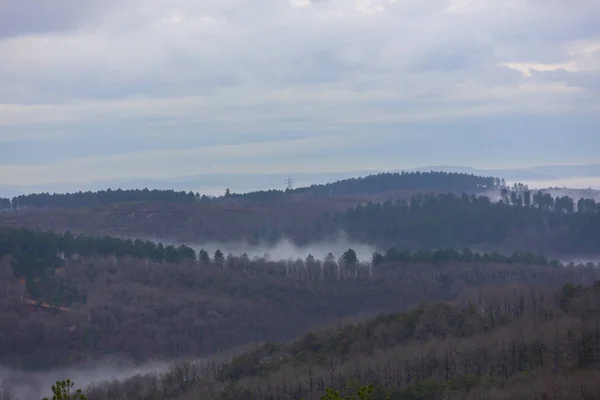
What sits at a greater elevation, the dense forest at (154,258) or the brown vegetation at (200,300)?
the dense forest at (154,258)

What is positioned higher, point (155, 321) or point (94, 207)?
point (94, 207)

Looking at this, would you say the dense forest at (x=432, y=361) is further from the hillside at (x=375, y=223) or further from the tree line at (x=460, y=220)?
the tree line at (x=460, y=220)

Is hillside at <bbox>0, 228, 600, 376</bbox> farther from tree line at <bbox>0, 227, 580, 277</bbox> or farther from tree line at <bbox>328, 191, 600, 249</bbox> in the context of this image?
tree line at <bbox>328, 191, 600, 249</bbox>

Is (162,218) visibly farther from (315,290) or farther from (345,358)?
(345,358)

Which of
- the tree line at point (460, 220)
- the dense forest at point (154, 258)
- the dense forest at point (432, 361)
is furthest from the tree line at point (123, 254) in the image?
the dense forest at point (432, 361)

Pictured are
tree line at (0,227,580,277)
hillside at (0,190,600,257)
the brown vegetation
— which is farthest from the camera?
hillside at (0,190,600,257)

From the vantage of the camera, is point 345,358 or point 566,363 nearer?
point 566,363

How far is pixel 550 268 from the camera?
112875 mm

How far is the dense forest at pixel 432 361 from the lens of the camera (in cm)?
4825

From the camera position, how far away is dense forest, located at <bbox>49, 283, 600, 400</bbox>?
1900 inches

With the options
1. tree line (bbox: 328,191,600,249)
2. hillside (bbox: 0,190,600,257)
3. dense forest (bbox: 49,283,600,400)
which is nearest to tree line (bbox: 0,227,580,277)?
hillside (bbox: 0,190,600,257)

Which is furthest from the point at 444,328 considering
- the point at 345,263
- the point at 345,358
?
the point at 345,263

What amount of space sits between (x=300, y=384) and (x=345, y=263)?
54.8 meters

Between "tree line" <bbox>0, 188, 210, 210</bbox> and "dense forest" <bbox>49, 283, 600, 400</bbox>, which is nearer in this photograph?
"dense forest" <bbox>49, 283, 600, 400</bbox>
